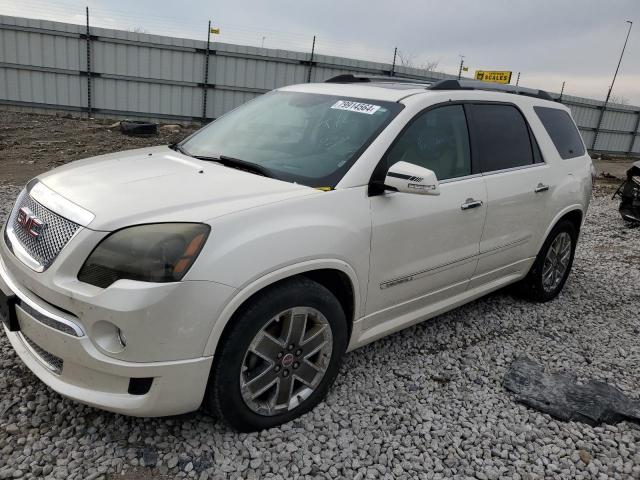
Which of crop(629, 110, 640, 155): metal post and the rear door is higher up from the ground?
the rear door

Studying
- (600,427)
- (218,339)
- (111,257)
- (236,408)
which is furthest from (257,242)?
(600,427)

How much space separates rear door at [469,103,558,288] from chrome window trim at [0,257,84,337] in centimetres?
260

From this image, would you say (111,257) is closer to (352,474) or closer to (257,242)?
(257,242)

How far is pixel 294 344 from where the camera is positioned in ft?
8.72

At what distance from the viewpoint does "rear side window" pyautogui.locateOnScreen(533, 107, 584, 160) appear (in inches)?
176

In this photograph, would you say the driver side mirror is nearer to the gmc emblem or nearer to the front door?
the front door

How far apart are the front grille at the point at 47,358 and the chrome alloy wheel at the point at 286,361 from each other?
2.70ft

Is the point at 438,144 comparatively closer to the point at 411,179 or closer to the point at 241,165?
the point at 411,179

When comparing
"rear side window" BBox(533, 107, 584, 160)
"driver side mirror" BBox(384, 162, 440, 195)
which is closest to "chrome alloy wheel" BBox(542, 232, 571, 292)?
"rear side window" BBox(533, 107, 584, 160)

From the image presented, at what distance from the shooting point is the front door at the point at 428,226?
297cm

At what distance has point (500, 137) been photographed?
391cm

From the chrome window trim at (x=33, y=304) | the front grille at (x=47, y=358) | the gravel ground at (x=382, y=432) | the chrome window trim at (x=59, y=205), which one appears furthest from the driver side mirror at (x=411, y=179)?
the front grille at (x=47, y=358)

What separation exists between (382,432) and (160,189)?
1.69 metres

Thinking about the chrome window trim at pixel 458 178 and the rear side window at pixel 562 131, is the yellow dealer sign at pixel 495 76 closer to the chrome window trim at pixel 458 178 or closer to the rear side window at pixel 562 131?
the rear side window at pixel 562 131
